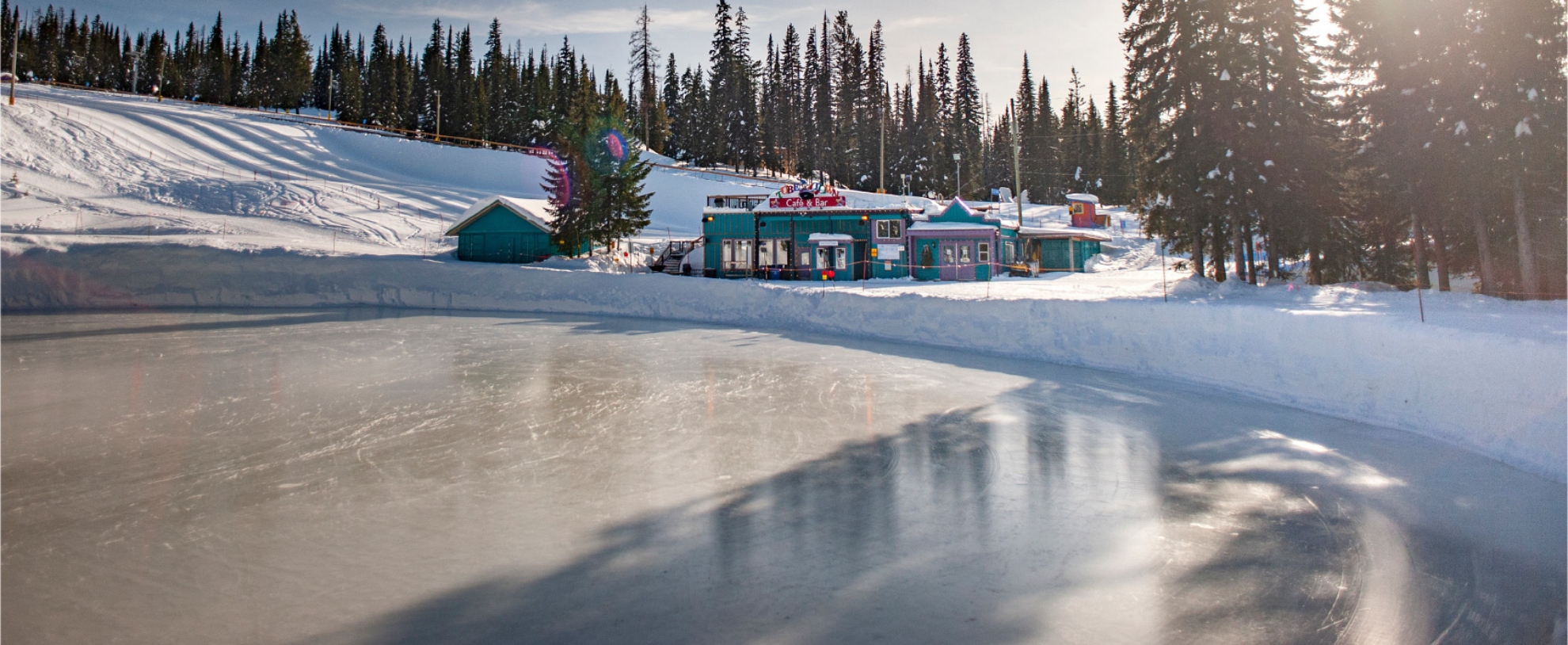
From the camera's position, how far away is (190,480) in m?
7.06

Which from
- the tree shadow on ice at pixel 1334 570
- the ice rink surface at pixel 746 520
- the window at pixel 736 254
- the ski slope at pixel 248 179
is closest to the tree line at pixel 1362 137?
the ice rink surface at pixel 746 520

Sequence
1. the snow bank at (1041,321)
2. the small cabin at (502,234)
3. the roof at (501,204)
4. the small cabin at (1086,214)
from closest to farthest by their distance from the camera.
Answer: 1. the snow bank at (1041,321)
2. the roof at (501,204)
3. the small cabin at (502,234)
4. the small cabin at (1086,214)

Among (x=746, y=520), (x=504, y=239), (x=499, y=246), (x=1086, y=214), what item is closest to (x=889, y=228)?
(x=504, y=239)

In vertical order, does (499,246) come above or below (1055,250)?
above

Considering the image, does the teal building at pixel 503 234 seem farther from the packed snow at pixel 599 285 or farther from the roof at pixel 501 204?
the packed snow at pixel 599 285

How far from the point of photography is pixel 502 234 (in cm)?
3762

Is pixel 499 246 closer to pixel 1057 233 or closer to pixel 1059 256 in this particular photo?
pixel 1057 233

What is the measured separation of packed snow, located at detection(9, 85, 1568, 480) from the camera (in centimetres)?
930

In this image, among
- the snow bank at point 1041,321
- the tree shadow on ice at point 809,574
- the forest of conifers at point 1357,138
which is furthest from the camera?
the forest of conifers at point 1357,138

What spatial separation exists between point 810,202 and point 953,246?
7.02 m

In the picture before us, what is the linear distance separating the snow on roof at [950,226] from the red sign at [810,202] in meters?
3.85

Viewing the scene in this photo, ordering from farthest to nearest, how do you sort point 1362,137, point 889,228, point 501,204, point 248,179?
point 248,179
point 501,204
point 889,228
point 1362,137

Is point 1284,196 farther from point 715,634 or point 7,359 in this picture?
point 7,359

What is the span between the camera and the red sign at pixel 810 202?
111 ft
